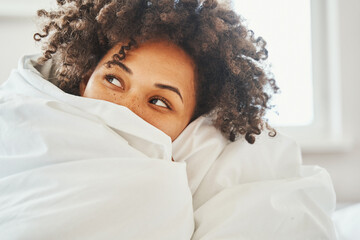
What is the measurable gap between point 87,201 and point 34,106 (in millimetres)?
158

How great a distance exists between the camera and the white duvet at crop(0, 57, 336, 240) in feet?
1.52

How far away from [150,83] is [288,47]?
91 centimetres

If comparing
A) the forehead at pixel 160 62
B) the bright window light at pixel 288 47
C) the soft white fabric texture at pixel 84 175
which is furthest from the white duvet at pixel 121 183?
the bright window light at pixel 288 47

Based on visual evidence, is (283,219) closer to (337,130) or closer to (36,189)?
(36,189)

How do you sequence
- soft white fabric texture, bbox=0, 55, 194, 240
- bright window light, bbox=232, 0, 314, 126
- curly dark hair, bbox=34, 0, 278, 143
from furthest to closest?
bright window light, bbox=232, 0, 314, 126 < curly dark hair, bbox=34, 0, 278, 143 < soft white fabric texture, bbox=0, 55, 194, 240

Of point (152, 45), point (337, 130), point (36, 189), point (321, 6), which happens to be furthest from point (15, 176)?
point (321, 6)

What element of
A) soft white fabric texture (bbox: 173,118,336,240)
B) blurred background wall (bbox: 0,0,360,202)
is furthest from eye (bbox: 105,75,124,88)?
blurred background wall (bbox: 0,0,360,202)

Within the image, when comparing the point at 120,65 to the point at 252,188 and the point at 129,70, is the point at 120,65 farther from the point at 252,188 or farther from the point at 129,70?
the point at 252,188

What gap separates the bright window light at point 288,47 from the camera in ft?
4.59

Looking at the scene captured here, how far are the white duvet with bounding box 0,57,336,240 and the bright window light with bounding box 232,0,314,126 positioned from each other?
740mm

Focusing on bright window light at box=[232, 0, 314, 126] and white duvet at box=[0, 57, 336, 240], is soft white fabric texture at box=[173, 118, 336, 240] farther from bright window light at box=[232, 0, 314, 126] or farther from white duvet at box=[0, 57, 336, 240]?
bright window light at box=[232, 0, 314, 126]

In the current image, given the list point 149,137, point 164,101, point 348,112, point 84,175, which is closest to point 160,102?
point 164,101

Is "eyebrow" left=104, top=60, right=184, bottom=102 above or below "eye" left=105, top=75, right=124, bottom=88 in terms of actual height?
above

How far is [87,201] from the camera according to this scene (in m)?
0.47
